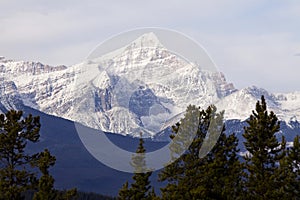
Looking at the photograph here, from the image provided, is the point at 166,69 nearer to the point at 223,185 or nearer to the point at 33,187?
the point at 223,185

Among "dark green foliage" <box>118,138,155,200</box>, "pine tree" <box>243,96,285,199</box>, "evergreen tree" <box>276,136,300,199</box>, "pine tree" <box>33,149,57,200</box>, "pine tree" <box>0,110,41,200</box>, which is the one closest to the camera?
"pine tree" <box>0,110,41,200</box>

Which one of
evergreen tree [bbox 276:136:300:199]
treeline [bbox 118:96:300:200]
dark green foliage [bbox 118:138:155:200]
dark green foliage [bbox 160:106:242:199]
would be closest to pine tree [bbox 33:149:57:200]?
treeline [bbox 118:96:300:200]

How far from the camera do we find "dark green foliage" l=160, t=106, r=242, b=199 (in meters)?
58.4

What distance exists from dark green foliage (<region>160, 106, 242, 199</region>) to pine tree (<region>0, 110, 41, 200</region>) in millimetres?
12858

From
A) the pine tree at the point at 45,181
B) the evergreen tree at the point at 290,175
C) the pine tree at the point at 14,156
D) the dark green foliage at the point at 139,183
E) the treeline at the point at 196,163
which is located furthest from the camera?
the dark green foliage at the point at 139,183

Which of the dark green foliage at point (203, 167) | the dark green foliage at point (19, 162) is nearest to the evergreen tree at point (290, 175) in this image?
the dark green foliage at point (203, 167)

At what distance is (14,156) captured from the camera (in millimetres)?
60531

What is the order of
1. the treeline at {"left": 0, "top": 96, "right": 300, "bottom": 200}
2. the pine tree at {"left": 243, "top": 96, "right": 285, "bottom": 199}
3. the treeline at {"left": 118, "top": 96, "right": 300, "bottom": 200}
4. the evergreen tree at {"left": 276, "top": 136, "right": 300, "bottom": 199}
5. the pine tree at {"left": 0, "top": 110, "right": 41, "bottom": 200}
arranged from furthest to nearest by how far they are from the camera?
the evergreen tree at {"left": 276, "top": 136, "right": 300, "bottom": 199}
the pine tree at {"left": 243, "top": 96, "right": 285, "bottom": 199}
the treeline at {"left": 118, "top": 96, "right": 300, "bottom": 200}
the treeline at {"left": 0, "top": 96, "right": 300, "bottom": 200}
the pine tree at {"left": 0, "top": 110, "right": 41, "bottom": 200}

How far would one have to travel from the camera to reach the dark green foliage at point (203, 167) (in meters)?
58.4

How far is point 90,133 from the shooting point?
226 ft

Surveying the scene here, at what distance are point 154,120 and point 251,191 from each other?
39.8ft

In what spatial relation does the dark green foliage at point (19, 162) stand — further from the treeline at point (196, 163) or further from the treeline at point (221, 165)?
the treeline at point (221, 165)

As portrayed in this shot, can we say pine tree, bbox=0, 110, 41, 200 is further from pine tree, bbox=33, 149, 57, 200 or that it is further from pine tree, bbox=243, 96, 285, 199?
pine tree, bbox=243, 96, 285, 199

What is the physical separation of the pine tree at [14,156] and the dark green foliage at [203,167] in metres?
12.9
